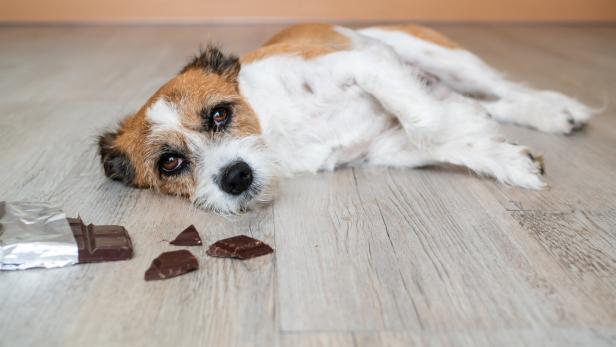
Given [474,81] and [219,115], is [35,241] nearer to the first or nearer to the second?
[219,115]

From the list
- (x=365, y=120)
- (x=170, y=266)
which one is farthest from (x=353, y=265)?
(x=365, y=120)

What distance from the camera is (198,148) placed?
7.07 ft

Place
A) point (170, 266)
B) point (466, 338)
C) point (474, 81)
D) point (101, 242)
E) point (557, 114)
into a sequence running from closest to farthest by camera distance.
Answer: point (466, 338)
point (170, 266)
point (101, 242)
point (557, 114)
point (474, 81)

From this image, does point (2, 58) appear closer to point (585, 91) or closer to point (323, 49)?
point (323, 49)

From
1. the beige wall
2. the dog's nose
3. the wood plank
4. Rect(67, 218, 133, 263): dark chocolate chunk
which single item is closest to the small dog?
the dog's nose

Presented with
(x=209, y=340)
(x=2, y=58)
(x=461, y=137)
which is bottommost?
(x=2, y=58)

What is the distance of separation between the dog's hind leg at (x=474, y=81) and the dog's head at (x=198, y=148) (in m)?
1.12

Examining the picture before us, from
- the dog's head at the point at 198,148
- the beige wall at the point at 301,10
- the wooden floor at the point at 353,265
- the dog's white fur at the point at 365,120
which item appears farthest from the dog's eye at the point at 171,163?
the beige wall at the point at 301,10

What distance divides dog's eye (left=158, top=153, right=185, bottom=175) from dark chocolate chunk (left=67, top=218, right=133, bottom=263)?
0.40 m

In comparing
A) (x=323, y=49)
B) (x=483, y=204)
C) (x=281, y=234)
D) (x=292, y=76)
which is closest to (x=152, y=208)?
(x=281, y=234)

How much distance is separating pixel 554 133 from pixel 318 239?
1557mm

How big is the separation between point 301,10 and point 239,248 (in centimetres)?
585

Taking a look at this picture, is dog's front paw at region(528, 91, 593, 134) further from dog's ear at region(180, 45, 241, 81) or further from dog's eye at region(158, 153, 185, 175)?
dog's eye at region(158, 153, 185, 175)

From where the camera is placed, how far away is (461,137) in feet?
7.86
